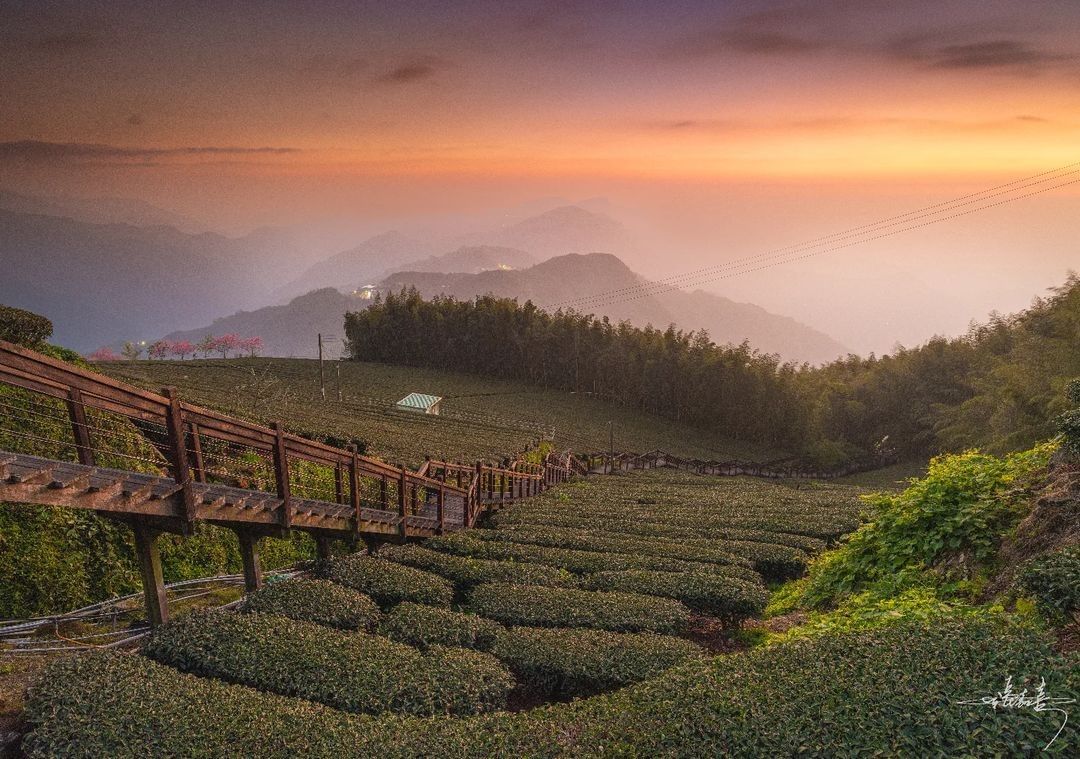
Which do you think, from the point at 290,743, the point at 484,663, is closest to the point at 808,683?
the point at 484,663

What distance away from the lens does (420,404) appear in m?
62.0

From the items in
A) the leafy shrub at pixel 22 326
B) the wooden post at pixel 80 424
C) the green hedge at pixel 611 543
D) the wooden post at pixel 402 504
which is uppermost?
the leafy shrub at pixel 22 326

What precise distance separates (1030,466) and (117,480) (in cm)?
1381

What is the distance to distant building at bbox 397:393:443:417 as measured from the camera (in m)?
61.4

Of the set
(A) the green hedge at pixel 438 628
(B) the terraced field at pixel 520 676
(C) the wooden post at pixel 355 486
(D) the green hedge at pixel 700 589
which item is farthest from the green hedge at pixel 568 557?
(A) the green hedge at pixel 438 628

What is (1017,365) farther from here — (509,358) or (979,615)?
(509,358)

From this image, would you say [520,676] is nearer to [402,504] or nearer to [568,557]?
[568,557]

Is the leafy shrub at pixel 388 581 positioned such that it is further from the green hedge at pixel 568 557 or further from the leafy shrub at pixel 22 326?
the leafy shrub at pixel 22 326

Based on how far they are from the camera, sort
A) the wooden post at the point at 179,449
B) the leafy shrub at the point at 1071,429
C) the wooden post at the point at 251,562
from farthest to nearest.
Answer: the wooden post at the point at 251,562 → the leafy shrub at the point at 1071,429 → the wooden post at the point at 179,449

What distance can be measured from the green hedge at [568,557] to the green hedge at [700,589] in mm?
875

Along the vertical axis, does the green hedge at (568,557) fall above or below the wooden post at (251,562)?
below

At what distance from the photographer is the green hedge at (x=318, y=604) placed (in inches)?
381

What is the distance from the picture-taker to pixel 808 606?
36.9ft

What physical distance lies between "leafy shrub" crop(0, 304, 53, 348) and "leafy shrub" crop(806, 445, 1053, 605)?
18294 millimetres
